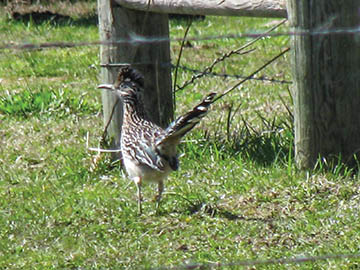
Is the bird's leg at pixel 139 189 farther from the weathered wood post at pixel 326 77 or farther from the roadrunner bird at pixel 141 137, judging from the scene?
the weathered wood post at pixel 326 77

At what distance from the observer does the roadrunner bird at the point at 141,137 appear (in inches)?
245

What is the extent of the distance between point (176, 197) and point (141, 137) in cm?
51

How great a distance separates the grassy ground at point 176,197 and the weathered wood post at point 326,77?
22 centimetres

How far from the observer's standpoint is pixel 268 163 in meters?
6.84

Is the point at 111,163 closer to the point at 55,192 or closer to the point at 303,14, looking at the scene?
the point at 55,192

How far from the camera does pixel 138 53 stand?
7.18 m

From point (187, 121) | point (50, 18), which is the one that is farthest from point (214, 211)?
point (50, 18)

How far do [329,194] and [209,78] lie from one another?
3992 millimetres

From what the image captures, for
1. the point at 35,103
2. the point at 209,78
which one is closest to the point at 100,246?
the point at 35,103

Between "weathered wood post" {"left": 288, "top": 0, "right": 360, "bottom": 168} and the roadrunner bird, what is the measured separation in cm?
91

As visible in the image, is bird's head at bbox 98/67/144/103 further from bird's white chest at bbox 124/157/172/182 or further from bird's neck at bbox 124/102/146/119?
bird's white chest at bbox 124/157/172/182

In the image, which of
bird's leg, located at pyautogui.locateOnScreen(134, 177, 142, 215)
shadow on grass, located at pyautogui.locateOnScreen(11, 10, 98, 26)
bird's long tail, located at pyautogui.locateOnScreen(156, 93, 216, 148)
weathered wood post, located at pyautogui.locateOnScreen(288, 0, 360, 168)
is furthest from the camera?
shadow on grass, located at pyautogui.locateOnScreen(11, 10, 98, 26)

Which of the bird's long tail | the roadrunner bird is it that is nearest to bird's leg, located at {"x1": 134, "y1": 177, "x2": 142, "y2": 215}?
the roadrunner bird

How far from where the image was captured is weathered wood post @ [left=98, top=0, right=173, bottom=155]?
7.08m
